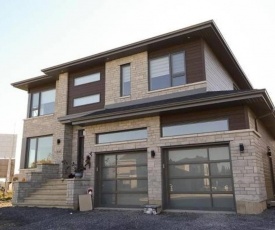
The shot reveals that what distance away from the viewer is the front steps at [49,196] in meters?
11.5

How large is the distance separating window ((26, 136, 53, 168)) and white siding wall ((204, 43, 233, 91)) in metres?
8.94

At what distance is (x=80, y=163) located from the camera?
46.9 feet

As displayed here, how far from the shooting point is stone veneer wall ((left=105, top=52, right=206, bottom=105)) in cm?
1214

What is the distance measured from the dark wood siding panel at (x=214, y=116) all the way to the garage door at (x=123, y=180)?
1805mm

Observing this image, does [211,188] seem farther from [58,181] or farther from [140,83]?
[58,181]

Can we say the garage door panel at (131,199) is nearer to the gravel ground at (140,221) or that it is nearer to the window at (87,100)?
the gravel ground at (140,221)

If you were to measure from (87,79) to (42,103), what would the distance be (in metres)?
3.57

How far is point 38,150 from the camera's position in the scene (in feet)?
51.3

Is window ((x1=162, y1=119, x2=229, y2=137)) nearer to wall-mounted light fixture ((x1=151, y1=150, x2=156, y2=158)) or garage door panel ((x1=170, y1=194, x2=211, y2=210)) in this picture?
wall-mounted light fixture ((x1=151, y1=150, x2=156, y2=158))

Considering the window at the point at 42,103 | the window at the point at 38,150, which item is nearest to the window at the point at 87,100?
the window at the point at 42,103

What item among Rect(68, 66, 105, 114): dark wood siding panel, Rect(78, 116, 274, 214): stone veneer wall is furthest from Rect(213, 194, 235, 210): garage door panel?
Rect(68, 66, 105, 114): dark wood siding panel

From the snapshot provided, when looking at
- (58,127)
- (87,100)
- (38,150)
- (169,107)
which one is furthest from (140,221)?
(38,150)

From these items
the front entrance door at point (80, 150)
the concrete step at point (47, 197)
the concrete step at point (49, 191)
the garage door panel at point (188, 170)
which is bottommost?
the concrete step at point (47, 197)

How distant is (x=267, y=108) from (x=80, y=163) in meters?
9.06
